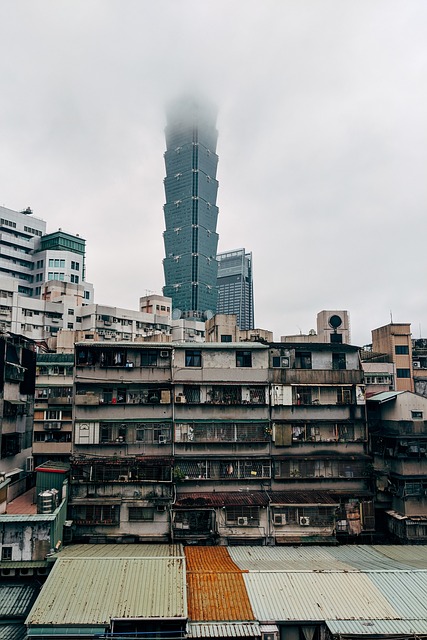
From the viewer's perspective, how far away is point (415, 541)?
38812mm

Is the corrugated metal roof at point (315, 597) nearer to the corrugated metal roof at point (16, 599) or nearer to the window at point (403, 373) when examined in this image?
the corrugated metal roof at point (16, 599)

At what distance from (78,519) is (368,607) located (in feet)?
71.2

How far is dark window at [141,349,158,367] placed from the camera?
42.8m

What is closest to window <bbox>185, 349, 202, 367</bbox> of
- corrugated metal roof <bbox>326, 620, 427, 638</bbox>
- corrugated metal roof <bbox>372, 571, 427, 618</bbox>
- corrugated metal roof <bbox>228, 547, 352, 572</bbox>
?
corrugated metal roof <bbox>228, 547, 352, 572</bbox>

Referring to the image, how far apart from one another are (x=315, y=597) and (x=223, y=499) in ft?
40.6

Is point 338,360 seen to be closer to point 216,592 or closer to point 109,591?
point 216,592

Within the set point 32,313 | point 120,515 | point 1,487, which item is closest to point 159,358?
point 120,515

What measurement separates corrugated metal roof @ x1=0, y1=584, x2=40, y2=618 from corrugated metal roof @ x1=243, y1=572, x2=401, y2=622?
12728 mm

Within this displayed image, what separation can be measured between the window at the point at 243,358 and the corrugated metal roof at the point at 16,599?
2224 cm

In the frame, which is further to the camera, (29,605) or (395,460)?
(395,460)

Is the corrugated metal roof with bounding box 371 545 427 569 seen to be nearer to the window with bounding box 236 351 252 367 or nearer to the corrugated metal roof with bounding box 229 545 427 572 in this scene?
the corrugated metal roof with bounding box 229 545 427 572

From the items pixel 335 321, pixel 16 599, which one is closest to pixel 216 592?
pixel 16 599

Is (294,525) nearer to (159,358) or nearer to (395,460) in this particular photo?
(395,460)

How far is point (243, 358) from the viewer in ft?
143
